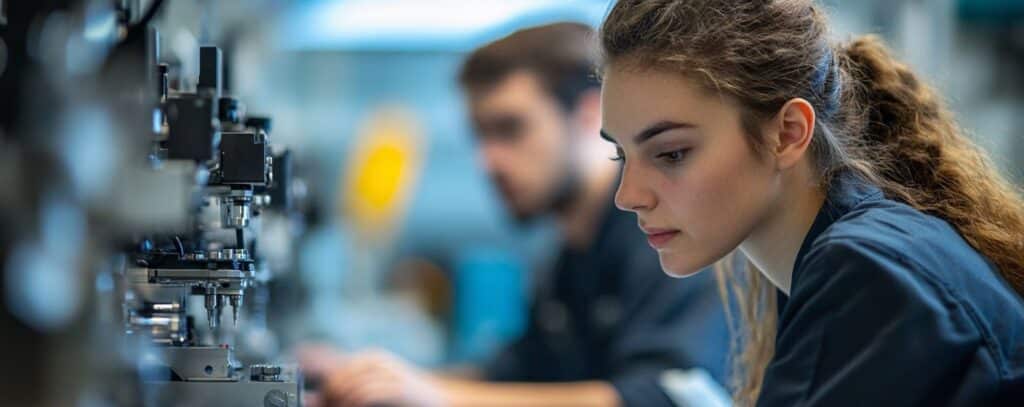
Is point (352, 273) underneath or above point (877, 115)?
underneath

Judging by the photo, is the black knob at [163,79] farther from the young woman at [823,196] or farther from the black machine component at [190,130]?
the young woman at [823,196]

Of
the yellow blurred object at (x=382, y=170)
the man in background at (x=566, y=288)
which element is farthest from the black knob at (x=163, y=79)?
the yellow blurred object at (x=382, y=170)

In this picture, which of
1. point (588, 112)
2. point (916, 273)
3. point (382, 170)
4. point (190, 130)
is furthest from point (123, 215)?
point (382, 170)

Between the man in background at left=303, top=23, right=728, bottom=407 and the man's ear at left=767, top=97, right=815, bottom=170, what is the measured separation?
889mm

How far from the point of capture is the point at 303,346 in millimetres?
2445

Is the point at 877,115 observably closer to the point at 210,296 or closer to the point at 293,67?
the point at 210,296

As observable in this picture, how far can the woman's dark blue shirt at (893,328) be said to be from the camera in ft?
3.26

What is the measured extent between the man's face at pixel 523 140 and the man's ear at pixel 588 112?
5cm

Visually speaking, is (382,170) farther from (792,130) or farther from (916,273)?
(916,273)

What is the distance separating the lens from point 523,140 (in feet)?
8.57

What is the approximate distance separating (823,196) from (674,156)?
175 millimetres

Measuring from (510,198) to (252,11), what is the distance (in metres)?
0.85

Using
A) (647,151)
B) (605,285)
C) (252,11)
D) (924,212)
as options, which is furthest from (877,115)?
(252,11)

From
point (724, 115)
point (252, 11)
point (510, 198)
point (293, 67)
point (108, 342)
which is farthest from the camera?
point (293, 67)
